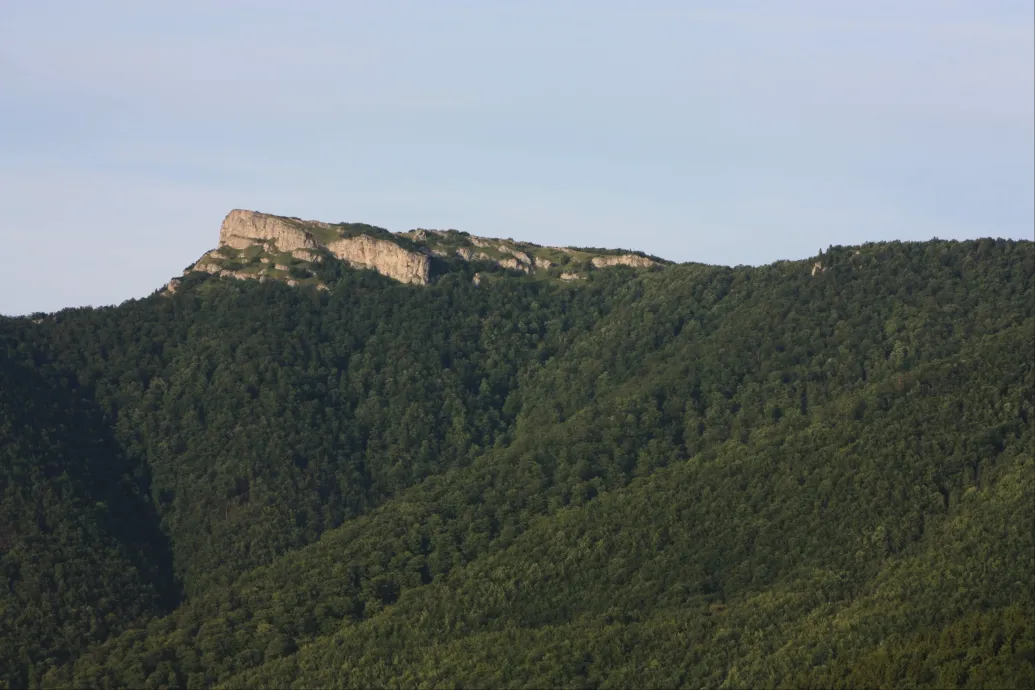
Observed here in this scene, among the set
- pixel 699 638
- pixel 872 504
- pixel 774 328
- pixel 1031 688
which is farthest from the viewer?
pixel 774 328

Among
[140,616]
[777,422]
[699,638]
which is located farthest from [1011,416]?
[140,616]

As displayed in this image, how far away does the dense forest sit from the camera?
14625 cm

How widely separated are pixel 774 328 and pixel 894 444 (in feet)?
109

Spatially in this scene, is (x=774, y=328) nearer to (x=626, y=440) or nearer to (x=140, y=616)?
(x=626, y=440)

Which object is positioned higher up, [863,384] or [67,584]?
[863,384]

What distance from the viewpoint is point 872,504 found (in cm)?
15850

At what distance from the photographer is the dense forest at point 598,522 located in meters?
146

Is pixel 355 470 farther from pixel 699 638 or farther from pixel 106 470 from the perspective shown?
pixel 699 638

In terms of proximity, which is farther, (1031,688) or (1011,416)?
(1011,416)

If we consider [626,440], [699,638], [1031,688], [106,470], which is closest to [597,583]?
[699,638]

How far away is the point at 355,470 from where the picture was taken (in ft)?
627

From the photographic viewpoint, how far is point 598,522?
6609 inches

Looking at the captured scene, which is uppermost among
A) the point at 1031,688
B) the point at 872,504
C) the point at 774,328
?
the point at 774,328

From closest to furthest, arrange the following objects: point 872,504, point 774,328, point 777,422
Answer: point 872,504, point 777,422, point 774,328
